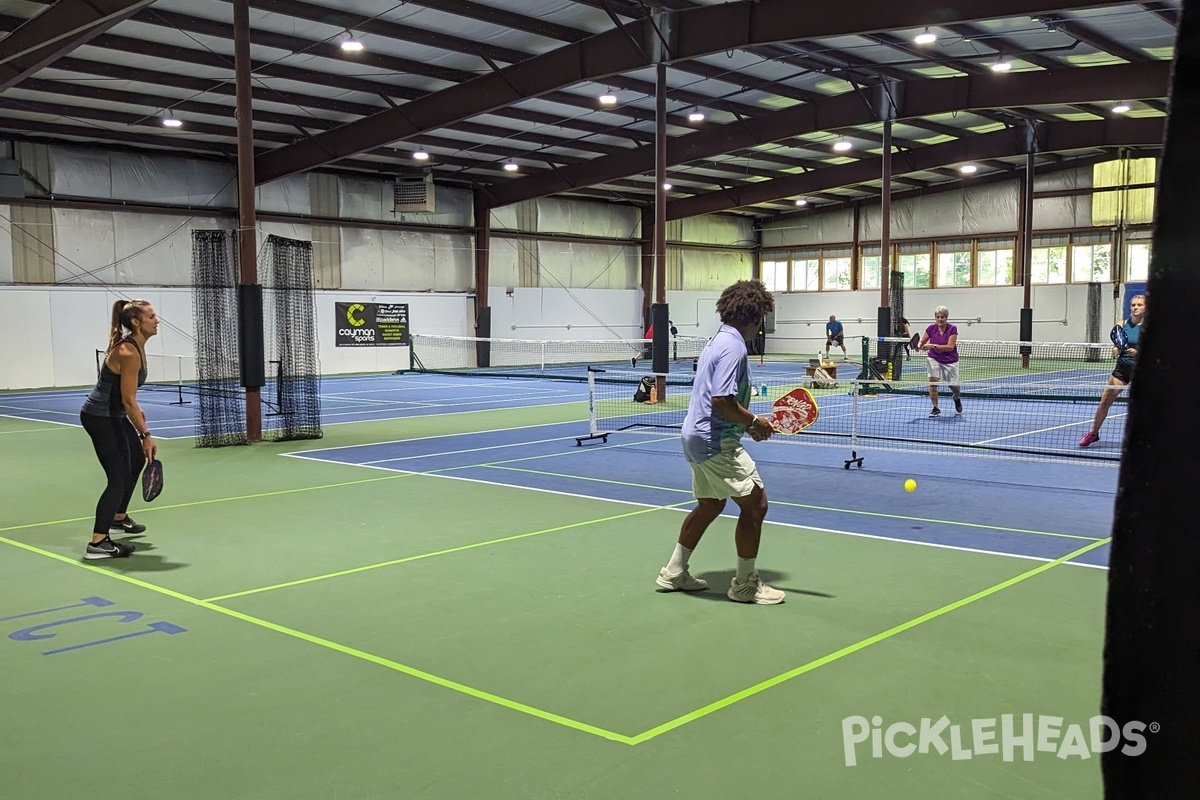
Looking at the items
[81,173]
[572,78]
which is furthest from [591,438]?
[81,173]

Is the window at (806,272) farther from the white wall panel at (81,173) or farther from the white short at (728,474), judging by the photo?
the white short at (728,474)

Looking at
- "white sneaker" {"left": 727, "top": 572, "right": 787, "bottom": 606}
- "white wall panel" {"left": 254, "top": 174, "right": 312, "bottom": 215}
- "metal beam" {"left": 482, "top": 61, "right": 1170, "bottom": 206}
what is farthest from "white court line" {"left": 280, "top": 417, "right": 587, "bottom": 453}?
"white wall panel" {"left": 254, "top": 174, "right": 312, "bottom": 215}

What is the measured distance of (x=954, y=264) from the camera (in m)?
42.3

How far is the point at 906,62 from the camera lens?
24.3 metres

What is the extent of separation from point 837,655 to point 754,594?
111 cm

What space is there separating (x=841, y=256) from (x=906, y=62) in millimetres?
22234

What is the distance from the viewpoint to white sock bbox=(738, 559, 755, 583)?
658cm

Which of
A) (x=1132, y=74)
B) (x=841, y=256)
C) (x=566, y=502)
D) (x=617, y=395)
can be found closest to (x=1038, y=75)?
(x=1132, y=74)

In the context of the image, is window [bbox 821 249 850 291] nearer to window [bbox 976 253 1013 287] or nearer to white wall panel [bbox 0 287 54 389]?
window [bbox 976 253 1013 287]

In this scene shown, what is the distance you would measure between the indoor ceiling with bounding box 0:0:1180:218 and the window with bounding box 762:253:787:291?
1331 centimetres

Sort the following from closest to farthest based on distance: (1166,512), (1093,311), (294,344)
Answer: (1166,512)
(294,344)
(1093,311)

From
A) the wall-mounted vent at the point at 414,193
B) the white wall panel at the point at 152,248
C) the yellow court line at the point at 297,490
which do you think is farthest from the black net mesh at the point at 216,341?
the wall-mounted vent at the point at 414,193

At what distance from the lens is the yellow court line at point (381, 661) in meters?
4.65

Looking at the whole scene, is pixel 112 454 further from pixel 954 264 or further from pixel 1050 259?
pixel 954 264
